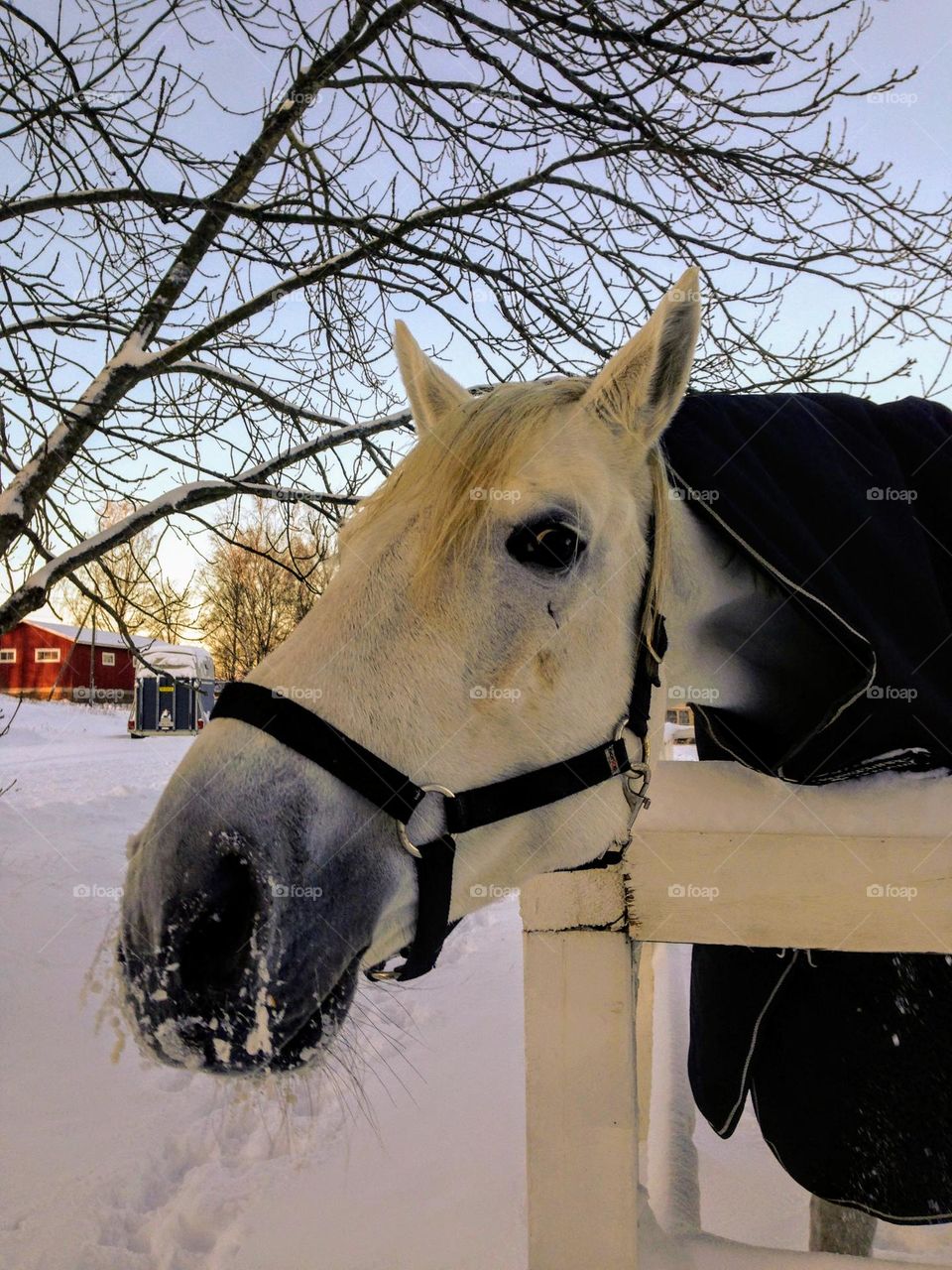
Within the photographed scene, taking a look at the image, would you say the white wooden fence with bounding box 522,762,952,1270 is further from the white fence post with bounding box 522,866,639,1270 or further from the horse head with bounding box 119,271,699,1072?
the horse head with bounding box 119,271,699,1072

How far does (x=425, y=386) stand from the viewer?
172 cm

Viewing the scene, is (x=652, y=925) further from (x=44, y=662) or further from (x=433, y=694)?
(x=44, y=662)

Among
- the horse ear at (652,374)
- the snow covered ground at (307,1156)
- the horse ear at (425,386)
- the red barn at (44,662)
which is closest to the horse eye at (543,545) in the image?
the horse ear at (652,374)

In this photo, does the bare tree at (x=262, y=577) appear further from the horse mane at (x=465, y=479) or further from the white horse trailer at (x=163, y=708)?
the white horse trailer at (x=163, y=708)

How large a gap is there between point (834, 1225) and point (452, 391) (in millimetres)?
2289

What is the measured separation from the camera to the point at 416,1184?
7.98 ft

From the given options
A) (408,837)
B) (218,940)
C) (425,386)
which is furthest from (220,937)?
(425,386)

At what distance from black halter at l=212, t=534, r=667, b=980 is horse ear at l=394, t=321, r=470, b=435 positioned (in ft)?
2.39

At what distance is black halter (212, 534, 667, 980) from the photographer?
3.55 ft

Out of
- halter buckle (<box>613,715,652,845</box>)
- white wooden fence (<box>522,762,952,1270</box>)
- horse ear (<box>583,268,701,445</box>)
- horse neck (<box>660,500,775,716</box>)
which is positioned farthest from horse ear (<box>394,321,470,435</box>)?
white wooden fence (<box>522,762,952,1270</box>)

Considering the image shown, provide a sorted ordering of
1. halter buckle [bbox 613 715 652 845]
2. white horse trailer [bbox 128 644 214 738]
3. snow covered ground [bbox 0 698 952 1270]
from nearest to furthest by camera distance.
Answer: halter buckle [bbox 613 715 652 845]
snow covered ground [bbox 0 698 952 1270]
white horse trailer [bbox 128 644 214 738]

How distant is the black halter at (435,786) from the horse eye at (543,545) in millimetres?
208

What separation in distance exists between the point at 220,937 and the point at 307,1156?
215 cm

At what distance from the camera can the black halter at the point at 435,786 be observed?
3.55ft
